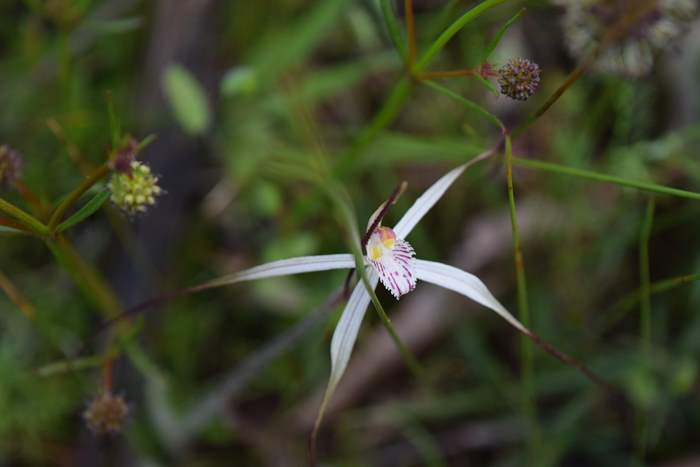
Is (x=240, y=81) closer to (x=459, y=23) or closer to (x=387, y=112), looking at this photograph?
(x=387, y=112)

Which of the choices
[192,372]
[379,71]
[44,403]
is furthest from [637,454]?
[44,403]

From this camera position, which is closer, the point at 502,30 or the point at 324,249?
the point at 502,30

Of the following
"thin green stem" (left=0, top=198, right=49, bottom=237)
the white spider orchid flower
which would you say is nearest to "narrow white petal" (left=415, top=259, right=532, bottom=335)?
the white spider orchid flower

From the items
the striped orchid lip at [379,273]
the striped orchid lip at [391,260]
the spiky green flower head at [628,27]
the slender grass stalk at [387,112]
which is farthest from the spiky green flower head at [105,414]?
the spiky green flower head at [628,27]

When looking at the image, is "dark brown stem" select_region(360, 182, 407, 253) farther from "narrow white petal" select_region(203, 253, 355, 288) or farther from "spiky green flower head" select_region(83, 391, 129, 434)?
"spiky green flower head" select_region(83, 391, 129, 434)

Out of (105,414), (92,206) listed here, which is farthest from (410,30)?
(105,414)

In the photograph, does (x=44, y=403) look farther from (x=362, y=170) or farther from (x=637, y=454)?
(x=637, y=454)
